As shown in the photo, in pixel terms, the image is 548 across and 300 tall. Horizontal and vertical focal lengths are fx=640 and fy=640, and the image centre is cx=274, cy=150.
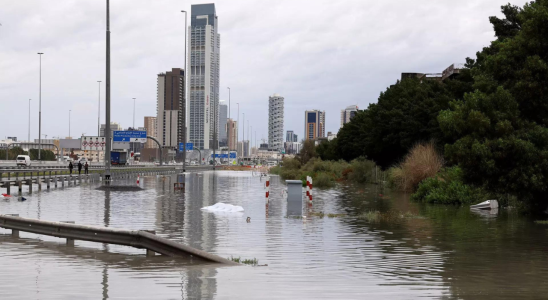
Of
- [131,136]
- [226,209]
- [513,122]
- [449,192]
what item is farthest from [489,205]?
[131,136]

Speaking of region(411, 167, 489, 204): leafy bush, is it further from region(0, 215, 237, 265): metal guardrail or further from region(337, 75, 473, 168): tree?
region(0, 215, 237, 265): metal guardrail

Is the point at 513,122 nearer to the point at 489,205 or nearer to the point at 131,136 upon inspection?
the point at 489,205

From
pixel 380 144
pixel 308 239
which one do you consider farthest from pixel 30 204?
pixel 380 144

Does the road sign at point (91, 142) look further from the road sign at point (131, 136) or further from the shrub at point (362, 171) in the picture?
the shrub at point (362, 171)

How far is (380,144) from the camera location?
234ft

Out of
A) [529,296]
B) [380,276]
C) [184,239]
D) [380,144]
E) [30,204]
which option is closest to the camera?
[529,296]

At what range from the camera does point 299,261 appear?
1306 cm

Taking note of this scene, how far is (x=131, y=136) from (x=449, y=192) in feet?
256

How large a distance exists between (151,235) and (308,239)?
17.1ft

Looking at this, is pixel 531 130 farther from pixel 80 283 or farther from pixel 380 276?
pixel 80 283

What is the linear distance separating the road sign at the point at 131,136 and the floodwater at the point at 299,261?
81282mm

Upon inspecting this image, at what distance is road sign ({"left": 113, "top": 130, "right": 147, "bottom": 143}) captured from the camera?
103938 mm

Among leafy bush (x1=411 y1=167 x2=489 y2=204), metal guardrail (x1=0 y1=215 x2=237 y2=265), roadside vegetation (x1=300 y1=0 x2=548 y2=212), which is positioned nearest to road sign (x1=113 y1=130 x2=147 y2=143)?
leafy bush (x1=411 y1=167 x2=489 y2=204)

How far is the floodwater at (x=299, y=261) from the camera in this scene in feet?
32.0
